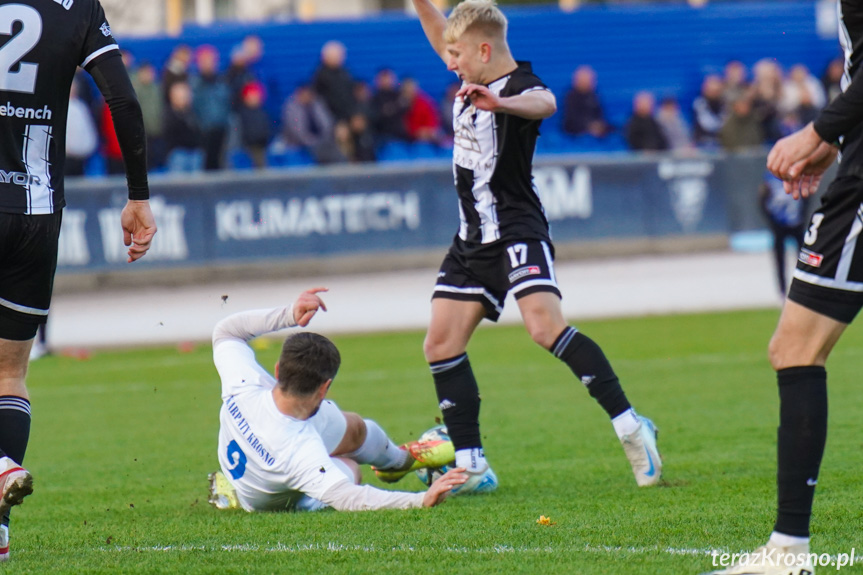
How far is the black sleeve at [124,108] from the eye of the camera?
177 inches

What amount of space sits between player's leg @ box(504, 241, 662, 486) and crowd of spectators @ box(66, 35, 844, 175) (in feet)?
43.9

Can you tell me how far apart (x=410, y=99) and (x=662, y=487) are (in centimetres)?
1698


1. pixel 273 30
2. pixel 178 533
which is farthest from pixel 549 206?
pixel 178 533

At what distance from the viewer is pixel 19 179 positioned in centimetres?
433

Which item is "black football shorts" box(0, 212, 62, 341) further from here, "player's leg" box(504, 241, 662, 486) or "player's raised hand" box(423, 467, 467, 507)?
"player's leg" box(504, 241, 662, 486)

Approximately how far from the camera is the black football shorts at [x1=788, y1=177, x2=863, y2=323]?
3576 millimetres

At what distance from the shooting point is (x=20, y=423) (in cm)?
455

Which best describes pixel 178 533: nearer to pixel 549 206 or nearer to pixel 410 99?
pixel 549 206

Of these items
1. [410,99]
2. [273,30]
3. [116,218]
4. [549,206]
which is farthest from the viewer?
[273,30]

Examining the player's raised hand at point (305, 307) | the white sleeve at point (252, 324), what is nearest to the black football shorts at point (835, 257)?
the player's raised hand at point (305, 307)

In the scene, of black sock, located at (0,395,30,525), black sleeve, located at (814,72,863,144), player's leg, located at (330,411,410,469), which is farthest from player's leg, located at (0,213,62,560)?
black sleeve, located at (814,72,863,144)

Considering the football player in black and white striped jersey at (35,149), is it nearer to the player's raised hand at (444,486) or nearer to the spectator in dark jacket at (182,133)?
the player's raised hand at (444,486)

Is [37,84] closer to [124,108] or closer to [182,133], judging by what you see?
[124,108]

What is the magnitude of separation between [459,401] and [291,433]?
1011 mm
